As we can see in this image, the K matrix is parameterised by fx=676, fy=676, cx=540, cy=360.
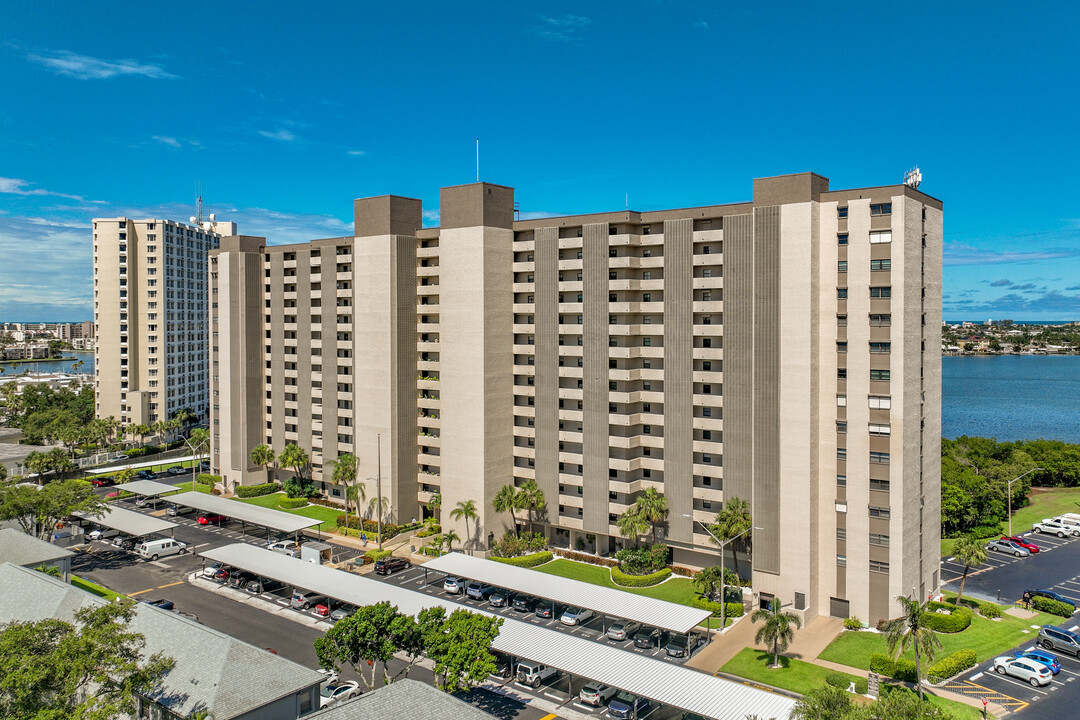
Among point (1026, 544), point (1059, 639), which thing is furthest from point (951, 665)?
point (1026, 544)

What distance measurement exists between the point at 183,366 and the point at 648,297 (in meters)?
109

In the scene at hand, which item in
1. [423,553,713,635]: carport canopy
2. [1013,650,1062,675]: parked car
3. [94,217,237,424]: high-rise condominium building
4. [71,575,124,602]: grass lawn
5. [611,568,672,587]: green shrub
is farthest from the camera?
[94,217,237,424]: high-rise condominium building

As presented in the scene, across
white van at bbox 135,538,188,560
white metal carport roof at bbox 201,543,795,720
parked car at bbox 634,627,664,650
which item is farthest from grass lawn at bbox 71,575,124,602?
parked car at bbox 634,627,664,650

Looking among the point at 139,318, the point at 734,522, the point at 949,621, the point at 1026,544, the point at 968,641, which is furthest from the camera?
the point at 139,318

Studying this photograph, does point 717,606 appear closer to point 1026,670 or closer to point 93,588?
point 1026,670

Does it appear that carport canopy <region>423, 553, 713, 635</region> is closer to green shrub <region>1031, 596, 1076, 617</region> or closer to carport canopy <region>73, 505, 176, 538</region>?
green shrub <region>1031, 596, 1076, 617</region>

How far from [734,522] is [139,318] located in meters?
120

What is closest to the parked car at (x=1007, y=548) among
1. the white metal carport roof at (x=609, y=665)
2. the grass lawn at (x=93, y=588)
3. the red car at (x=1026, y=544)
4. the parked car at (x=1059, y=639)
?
the red car at (x=1026, y=544)

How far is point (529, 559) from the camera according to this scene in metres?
65.7

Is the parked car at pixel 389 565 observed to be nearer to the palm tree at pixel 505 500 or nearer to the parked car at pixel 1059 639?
the palm tree at pixel 505 500

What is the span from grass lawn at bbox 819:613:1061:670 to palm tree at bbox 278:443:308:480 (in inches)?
2623

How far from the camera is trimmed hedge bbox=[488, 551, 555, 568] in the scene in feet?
214

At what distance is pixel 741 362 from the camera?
2350 inches

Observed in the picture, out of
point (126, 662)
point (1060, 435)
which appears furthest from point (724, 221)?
point (1060, 435)
